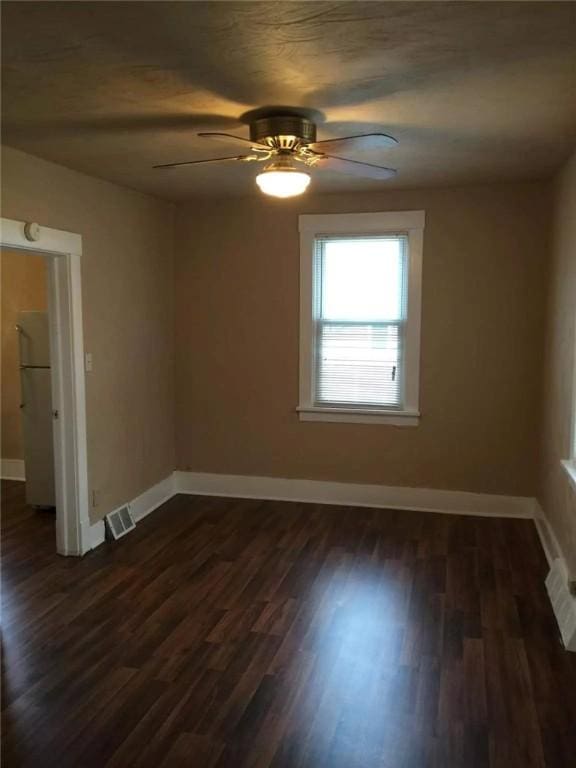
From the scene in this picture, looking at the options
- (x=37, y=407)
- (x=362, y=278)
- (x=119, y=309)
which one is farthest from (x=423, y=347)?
(x=37, y=407)

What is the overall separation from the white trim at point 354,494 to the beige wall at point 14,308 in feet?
5.48

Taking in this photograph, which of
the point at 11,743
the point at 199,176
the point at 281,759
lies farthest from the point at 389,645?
the point at 199,176

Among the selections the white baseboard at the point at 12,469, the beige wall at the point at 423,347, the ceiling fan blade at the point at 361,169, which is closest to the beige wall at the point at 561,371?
the beige wall at the point at 423,347

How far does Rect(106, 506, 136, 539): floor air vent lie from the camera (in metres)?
4.41

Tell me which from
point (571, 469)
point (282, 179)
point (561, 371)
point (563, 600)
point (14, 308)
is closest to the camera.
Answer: point (282, 179)

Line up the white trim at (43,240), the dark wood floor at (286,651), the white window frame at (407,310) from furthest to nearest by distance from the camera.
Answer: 1. the white window frame at (407,310)
2. the white trim at (43,240)
3. the dark wood floor at (286,651)

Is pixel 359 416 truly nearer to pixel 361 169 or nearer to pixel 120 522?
pixel 120 522

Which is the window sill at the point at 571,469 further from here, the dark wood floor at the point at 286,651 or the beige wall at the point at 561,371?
the dark wood floor at the point at 286,651

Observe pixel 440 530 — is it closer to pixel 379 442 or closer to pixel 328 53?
pixel 379 442

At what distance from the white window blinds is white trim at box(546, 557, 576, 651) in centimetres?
184

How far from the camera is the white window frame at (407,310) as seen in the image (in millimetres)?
4824

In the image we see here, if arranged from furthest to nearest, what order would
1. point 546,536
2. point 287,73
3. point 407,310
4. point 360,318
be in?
1. point 360,318
2. point 407,310
3. point 546,536
4. point 287,73

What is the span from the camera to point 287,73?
7.45 ft

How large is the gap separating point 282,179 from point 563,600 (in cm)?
256
